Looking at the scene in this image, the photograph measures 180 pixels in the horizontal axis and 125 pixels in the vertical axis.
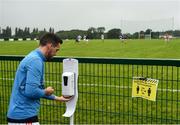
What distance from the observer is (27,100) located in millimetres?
5211

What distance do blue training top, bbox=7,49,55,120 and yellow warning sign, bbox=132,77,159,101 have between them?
1.45 m

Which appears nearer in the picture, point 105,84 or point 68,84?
point 68,84

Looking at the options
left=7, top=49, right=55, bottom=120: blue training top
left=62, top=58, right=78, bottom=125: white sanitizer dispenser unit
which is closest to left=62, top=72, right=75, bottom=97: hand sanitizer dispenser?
left=62, top=58, right=78, bottom=125: white sanitizer dispenser unit

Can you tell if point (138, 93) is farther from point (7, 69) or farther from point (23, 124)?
point (7, 69)

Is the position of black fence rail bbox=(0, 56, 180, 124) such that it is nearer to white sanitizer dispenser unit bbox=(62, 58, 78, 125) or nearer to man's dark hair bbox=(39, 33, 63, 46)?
white sanitizer dispenser unit bbox=(62, 58, 78, 125)

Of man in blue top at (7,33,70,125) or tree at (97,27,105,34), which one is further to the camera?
tree at (97,27,105,34)

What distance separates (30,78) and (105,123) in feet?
10.4

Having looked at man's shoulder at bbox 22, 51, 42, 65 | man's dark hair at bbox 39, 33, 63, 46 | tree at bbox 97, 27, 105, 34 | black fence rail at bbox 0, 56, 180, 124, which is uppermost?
tree at bbox 97, 27, 105, 34

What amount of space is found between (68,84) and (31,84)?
68 cm

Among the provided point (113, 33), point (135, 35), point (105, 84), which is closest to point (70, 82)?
point (105, 84)

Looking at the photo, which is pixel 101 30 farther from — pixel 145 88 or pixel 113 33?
pixel 145 88

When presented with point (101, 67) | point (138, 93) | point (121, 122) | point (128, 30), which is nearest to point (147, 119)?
point (121, 122)

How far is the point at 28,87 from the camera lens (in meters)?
4.99

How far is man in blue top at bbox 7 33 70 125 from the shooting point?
16.4 feet
